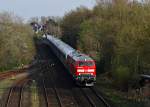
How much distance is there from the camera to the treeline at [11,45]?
62.9 m

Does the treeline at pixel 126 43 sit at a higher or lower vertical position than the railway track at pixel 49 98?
higher

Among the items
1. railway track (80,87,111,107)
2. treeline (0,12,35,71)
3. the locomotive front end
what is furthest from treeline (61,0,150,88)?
treeline (0,12,35,71)

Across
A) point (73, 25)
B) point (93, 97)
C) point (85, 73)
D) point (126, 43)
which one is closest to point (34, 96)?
point (93, 97)

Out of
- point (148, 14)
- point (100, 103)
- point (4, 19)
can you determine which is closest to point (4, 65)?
point (4, 19)

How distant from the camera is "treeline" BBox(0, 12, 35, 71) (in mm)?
62938

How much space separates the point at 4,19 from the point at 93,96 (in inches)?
1647

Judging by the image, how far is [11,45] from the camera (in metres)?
64.2

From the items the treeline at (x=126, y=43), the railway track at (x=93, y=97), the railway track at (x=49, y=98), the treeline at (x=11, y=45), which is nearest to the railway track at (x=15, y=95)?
the railway track at (x=49, y=98)

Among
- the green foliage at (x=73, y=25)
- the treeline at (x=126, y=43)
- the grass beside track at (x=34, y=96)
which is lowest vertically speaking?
the grass beside track at (x=34, y=96)

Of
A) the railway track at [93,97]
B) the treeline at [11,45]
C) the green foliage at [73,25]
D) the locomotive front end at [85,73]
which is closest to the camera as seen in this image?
the railway track at [93,97]

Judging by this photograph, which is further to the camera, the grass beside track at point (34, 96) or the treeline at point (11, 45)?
the treeline at point (11, 45)

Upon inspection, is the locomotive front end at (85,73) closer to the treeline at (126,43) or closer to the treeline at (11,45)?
the treeline at (126,43)

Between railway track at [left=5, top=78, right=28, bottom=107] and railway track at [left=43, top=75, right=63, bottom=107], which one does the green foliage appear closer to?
railway track at [left=5, top=78, right=28, bottom=107]

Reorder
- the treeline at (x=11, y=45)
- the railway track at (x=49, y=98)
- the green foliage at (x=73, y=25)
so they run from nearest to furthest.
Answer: the railway track at (x=49, y=98) → the treeline at (x=11, y=45) → the green foliage at (x=73, y=25)
